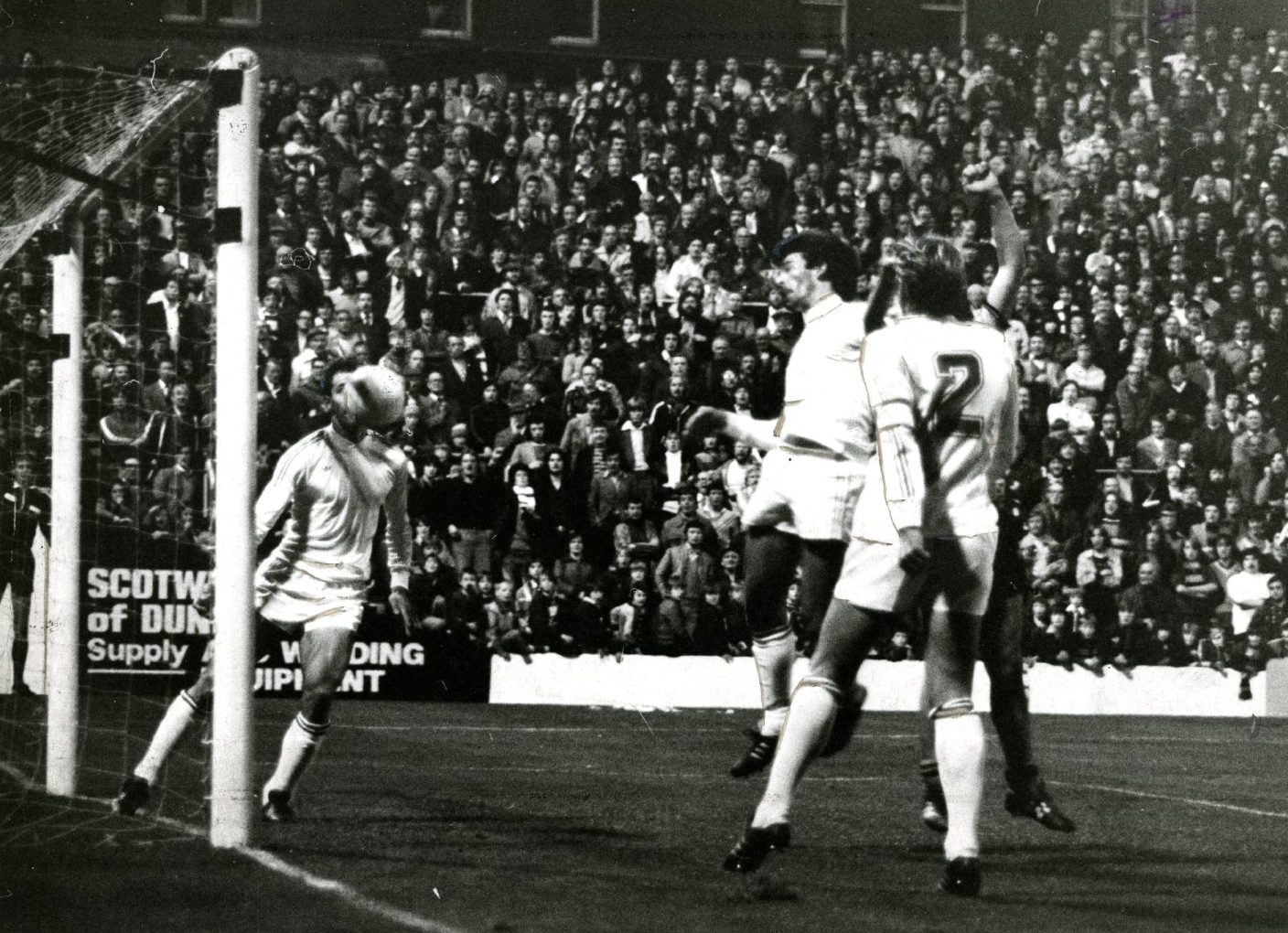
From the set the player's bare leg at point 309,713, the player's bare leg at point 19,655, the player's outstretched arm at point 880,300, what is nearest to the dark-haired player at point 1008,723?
the player's outstretched arm at point 880,300

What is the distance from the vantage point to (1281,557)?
17969 millimetres

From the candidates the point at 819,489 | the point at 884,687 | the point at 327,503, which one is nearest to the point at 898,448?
the point at 819,489

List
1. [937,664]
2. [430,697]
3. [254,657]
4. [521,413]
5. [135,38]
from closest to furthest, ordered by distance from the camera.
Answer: [937,664]
[254,657]
[430,697]
[521,413]
[135,38]

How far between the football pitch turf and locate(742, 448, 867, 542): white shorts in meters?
1.21

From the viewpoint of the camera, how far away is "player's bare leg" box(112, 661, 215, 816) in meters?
7.35

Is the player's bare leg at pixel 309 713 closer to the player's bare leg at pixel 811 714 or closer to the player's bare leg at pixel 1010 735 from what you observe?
the player's bare leg at pixel 811 714

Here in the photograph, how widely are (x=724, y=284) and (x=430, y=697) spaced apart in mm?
5753

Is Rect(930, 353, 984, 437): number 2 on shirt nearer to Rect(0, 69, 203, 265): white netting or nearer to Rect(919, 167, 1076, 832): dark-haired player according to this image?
Rect(919, 167, 1076, 832): dark-haired player

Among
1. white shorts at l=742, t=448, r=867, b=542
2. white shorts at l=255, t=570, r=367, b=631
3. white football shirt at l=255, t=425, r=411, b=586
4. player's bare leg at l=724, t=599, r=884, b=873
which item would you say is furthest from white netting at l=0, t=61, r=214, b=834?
player's bare leg at l=724, t=599, r=884, b=873

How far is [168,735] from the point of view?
7.42 meters

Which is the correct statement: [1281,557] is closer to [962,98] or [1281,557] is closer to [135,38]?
[962,98]

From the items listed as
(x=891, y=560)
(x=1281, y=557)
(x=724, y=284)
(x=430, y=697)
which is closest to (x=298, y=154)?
(x=724, y=284)

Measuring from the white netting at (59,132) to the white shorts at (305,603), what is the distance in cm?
194

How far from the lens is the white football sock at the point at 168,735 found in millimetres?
7398
